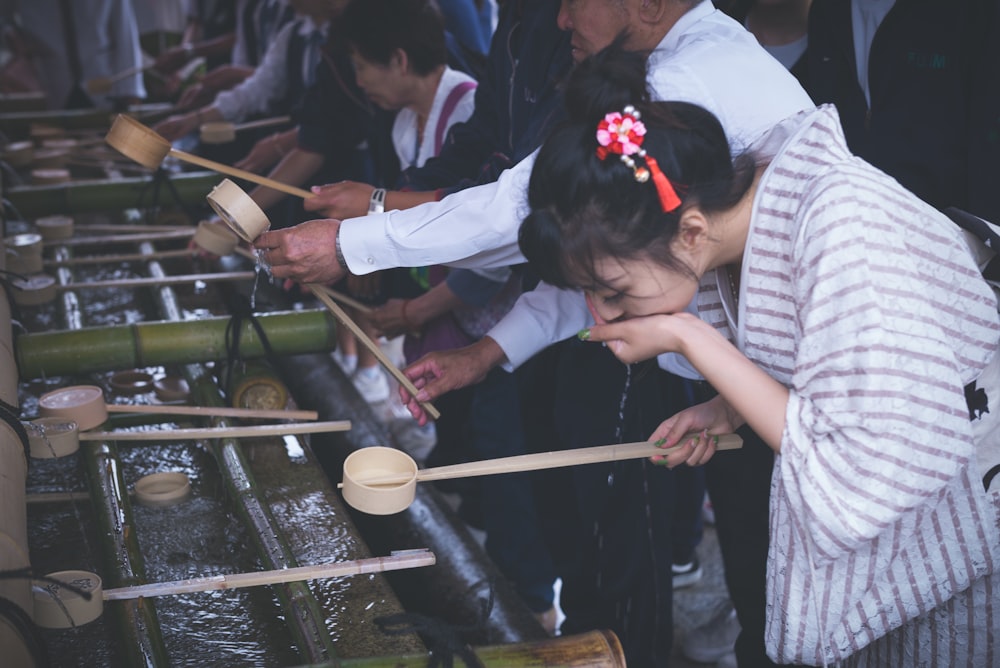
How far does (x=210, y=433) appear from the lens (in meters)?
2.35

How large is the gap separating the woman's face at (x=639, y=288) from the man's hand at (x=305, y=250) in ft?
2.61

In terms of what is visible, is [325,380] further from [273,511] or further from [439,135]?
[273,511]

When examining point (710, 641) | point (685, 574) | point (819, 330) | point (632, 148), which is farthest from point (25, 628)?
point (685, 574)

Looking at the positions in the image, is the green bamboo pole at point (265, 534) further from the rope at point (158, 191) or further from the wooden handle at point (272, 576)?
the rope at point (158, 191)

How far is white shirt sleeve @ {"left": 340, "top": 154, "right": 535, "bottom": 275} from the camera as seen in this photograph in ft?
6.94

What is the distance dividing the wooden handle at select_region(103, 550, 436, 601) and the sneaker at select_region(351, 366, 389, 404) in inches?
134

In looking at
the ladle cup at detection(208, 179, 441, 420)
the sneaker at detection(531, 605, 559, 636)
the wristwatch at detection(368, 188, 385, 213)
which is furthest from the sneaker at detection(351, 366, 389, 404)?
the ladle cup at detection(208, 179, 441, 420)

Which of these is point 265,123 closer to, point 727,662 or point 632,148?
point 727,662

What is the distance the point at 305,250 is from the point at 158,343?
694mm

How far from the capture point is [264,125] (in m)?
5.18

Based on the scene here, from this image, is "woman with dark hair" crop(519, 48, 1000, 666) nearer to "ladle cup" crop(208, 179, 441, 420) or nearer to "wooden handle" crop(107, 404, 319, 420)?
"ladle cup" crop(208, 179, 441, 420)

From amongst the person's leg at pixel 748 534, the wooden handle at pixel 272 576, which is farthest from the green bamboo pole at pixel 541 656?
the person's leg at pixel 748 534

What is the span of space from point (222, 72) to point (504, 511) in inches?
160

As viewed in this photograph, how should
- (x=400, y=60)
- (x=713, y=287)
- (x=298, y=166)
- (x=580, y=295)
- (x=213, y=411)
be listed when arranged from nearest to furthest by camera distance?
(x=713, y=287)
(x=213, y=411)
(x=580, y=295)
(x=400, y=60)
(x=298, y=166)
